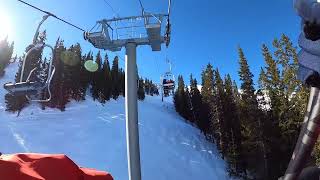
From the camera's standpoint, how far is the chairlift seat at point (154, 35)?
18.9 metres

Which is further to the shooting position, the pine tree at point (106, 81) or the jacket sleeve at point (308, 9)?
the pine tree at point (106, 81)

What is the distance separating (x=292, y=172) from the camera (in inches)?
66.8

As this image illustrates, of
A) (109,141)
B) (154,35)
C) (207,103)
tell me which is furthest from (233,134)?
(154,35)

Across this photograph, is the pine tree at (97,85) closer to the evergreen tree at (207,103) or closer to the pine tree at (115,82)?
the pine tree at (115,82)

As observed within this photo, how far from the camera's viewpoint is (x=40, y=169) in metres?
Result: 3.48

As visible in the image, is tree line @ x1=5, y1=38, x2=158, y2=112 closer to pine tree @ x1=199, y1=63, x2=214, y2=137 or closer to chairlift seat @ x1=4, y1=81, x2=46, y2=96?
pine tree @ x1=199, y1=63, x2=214, y2=137

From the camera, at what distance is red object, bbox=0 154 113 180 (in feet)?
10.7

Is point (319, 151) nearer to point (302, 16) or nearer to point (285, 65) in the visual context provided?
point (285, 65)

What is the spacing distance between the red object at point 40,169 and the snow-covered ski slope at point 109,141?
100 feet

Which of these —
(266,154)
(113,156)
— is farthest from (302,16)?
(266,154)

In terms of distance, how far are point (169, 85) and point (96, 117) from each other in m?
17.4

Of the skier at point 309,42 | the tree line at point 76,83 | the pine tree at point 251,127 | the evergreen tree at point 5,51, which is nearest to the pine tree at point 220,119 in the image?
the pine tree at point 251,127

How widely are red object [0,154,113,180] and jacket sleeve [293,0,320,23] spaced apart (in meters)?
2.58

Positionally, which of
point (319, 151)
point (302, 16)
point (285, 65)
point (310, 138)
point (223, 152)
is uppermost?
point (285, 65)
